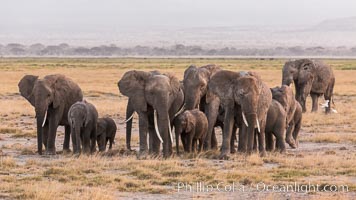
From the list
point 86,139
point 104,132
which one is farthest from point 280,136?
point 86,139

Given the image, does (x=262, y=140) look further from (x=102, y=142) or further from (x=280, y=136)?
(x=102, y=142)

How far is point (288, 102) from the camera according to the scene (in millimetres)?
20359

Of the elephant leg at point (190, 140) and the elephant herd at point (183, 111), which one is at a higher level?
the elephant herd at point (183, 111)

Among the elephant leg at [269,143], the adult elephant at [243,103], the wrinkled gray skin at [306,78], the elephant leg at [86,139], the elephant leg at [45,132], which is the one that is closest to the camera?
the adult elephant at [243,103]

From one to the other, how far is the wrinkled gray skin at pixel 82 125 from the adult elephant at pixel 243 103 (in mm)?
3049

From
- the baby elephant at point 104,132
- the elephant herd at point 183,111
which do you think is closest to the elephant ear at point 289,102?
the elephant herd at point 183,111

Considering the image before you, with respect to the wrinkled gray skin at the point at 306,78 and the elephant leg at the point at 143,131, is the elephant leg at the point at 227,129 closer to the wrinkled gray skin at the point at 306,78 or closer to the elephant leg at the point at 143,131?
the elephant leg at the point at 143,131

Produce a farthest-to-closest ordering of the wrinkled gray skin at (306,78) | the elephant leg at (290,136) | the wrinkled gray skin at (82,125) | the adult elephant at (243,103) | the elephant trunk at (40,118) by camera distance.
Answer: the wrinkled gray skin at (306,78) < the elephant leg at (290,136) < the elephant trunk at (40,118) < the wrinkled gray skin at (82,125) < the adult elephant at (243,103)

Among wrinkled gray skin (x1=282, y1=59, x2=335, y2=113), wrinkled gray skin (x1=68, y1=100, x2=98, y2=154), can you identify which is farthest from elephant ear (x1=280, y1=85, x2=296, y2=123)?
wrinkled gray skin (x1=282, y1=59, x2=335, y2=113)

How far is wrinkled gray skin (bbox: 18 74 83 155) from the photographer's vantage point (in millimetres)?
19453

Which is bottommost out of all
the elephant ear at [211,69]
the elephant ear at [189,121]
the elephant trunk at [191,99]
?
the elephant ear at [189,121]

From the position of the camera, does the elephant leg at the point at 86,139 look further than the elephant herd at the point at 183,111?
Yes

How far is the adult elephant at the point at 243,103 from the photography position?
17594 millimetres

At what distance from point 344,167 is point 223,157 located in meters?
2.86
